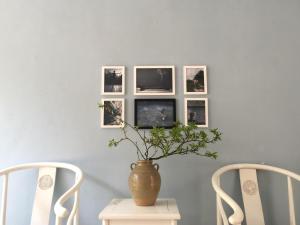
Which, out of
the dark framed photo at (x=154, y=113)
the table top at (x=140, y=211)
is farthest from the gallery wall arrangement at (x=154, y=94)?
the table top at (x=140, y=211)

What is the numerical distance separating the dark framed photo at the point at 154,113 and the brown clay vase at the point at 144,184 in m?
0.38

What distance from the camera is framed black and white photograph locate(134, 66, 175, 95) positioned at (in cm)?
180

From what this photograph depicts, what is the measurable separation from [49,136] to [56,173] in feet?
0.80

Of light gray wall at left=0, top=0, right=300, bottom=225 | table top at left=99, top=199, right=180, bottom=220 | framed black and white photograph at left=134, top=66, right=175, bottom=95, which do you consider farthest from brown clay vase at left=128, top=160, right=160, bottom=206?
framed black and white photograph at left=134, top=66, right=175, bottom=95

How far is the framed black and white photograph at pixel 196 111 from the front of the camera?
1.77 meters

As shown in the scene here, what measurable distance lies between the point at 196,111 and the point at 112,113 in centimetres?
55

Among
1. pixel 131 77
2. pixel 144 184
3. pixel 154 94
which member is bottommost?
pixel 144 184

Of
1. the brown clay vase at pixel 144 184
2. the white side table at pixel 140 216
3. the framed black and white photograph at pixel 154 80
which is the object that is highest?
the framed black and white photograph at pixel 154 80

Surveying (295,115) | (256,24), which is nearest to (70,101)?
(256,24)

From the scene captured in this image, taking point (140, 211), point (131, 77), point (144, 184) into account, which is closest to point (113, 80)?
point (131, 77)

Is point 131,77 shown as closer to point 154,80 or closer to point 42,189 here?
point 154,80

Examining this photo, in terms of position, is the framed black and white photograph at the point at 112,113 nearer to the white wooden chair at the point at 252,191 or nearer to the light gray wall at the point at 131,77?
the light gray wall at the point at 131,77

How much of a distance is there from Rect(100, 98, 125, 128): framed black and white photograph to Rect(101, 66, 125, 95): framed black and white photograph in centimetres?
5

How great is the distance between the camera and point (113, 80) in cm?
182
